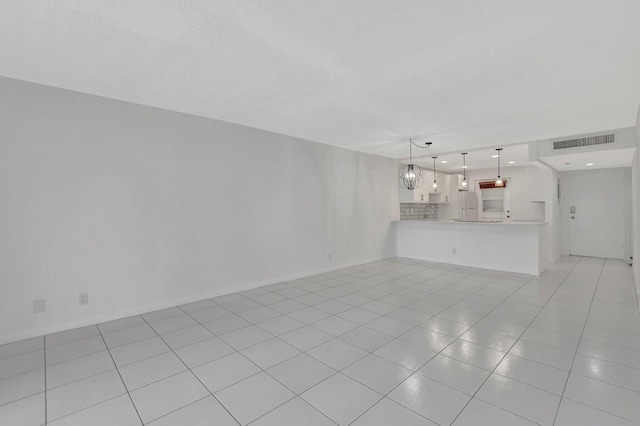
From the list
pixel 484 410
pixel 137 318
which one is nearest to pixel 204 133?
pixel 137 318

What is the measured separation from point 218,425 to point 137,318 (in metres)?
2.30

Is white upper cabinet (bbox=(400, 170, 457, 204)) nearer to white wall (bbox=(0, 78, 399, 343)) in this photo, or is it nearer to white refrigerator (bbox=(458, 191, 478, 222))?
white refrigerator (bbox=(458, 191, 478, 222))

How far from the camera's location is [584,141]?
478cm

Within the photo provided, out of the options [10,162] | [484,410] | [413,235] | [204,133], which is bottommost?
[484,410]

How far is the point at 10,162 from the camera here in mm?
2809

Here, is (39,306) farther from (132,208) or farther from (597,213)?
(597,213)

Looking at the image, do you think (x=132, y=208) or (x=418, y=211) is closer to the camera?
(x=132, y=208)

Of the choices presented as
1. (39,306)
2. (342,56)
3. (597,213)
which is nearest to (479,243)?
(597,213)

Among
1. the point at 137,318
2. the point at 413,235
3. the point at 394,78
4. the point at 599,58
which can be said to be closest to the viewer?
the point at 599,58

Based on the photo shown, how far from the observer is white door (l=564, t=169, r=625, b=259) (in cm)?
688

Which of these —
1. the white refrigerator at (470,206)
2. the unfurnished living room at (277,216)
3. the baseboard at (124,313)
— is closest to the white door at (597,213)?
the unfurnished living room at (277,216)

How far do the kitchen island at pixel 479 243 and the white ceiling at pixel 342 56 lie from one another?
95.7 inches

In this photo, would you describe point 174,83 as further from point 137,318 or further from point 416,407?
point 416,407

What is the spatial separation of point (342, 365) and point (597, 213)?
27.6 feet
